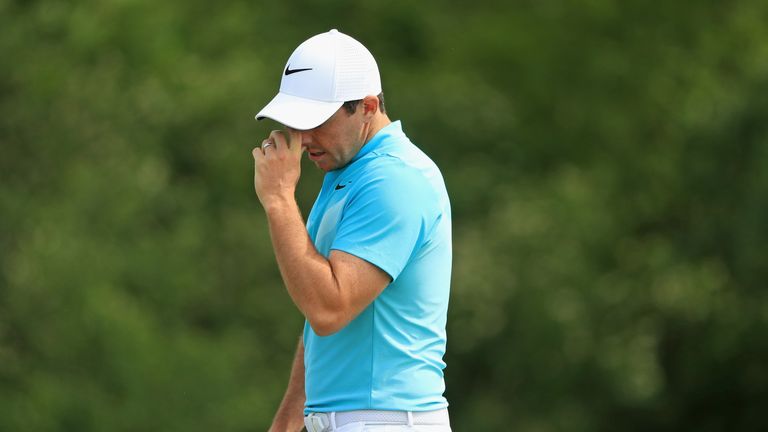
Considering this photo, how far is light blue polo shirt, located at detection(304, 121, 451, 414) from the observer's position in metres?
4.05

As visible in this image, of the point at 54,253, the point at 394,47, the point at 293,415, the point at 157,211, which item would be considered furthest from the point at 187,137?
the point at 293,415

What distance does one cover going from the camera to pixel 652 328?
26281 millimetres

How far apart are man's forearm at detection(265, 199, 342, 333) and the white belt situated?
292mm

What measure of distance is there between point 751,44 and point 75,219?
1531cm

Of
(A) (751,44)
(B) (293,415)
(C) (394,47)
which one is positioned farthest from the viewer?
(C) (394,47)

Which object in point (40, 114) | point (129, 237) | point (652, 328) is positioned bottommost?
point (652, 328)

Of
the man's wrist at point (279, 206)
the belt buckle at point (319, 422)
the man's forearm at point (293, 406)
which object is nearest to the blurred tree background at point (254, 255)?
the man's forearm at point (293, 406)

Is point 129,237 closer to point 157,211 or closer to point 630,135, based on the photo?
point 157,211

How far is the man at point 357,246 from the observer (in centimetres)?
399

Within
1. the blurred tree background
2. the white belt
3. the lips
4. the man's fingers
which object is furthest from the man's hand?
the blurred tree background

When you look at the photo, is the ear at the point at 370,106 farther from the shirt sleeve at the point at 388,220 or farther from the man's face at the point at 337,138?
the shirt sleeve at the point at 388,220

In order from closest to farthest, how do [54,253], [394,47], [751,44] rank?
[54,253] < [751,44] < [394,47]

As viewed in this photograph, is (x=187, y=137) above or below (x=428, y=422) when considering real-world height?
below

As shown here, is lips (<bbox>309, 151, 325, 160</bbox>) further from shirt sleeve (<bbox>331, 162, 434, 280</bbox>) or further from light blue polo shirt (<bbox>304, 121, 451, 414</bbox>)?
shirt sleeve (<bbox>331, 162, 434, 280</bbox>)
